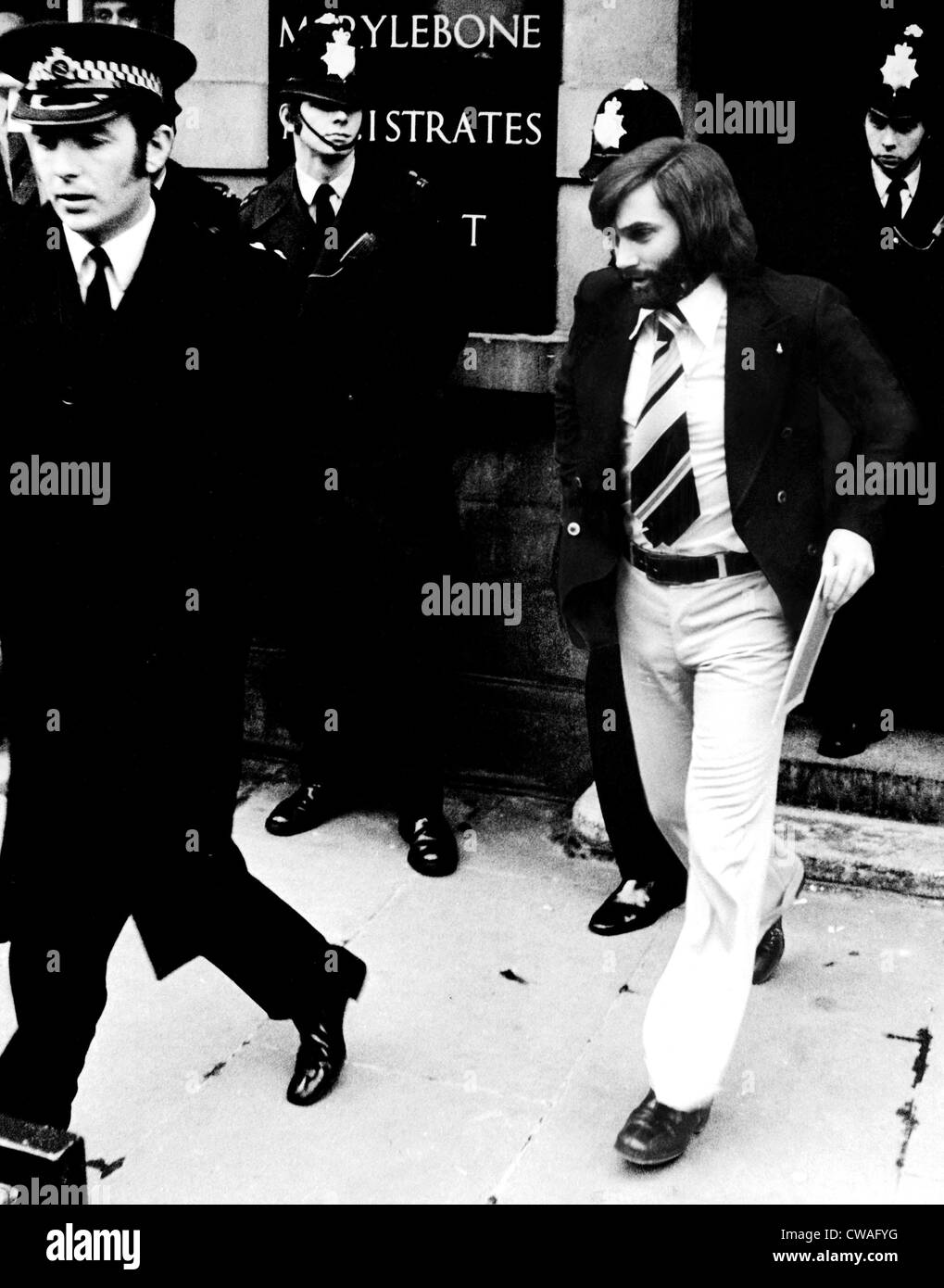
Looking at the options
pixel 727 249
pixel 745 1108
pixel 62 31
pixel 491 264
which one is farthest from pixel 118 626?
pixel 491 264

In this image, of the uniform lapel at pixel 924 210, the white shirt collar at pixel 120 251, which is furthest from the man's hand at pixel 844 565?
the uniform lapel at pixel 924 210

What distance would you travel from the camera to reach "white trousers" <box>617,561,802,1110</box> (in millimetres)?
3658

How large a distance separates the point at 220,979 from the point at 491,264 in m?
2.67

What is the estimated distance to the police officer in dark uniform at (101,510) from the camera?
341 centimetres

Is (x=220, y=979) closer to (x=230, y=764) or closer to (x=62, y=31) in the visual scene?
(x=230, y=764)

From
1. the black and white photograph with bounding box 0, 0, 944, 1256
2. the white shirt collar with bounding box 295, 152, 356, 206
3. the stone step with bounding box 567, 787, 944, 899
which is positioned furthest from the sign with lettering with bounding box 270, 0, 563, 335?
the stone step with bounding box 567, 787, 944, 899

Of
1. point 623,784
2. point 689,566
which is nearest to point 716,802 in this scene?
point 689,566

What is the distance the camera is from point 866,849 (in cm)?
519

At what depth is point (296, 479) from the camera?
18.1ft

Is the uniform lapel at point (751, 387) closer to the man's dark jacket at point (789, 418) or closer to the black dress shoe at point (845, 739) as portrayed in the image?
the man's dark jacket at point (789, 418)

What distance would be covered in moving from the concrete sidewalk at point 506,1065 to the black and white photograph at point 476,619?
0.02 meters

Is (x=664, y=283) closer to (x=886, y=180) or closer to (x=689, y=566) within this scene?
(x=689, y=566)

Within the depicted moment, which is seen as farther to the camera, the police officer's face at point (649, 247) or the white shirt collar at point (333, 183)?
the white shirt collar at point (333, 183)

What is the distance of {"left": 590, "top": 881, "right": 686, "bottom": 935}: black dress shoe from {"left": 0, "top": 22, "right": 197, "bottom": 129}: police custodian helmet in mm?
2584
